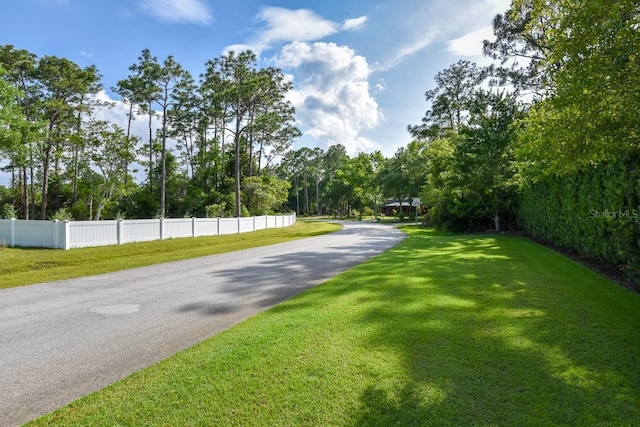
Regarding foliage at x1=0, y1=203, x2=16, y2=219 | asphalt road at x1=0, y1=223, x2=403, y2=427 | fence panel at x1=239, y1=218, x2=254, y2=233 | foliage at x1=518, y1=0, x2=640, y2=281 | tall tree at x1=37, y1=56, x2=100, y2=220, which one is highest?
tall tree at x1=37, y1=56, x2=100, y2=220

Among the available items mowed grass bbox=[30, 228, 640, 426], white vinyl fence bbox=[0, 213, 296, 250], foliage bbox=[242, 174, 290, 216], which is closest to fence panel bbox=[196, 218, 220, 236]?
white vinyl fence bbox=[0, 213, 296, 250]

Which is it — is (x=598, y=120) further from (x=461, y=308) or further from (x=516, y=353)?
(x=516, y=353)

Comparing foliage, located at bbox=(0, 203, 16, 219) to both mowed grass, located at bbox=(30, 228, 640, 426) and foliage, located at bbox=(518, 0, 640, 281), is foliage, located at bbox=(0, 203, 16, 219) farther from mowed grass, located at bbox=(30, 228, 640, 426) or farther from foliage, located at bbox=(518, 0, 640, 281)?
foliage, located at bbox=(518, 0, 640, 281)

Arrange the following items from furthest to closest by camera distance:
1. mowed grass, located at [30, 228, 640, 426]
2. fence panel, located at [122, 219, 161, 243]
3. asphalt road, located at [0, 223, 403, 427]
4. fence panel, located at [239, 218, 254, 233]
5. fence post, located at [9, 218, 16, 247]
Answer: fence panel, located at [239, 218, 254, 233] < fence panel, located at [122, 219, 161, 243] < fence post, located at [9, 218, 16, 247] < asphalt road, located at [0, 223, 403, 427] < mowed grass, located at [30, 228, 640, 426]

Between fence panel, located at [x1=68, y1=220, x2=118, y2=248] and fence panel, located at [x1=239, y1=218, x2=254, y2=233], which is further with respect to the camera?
fence panel, located at [x1=239, y1=218, x2=254, y2=233]

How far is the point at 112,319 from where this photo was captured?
201 inches

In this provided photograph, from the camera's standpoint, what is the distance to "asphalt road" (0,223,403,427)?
3.21m

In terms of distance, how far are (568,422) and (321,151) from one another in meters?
78.1

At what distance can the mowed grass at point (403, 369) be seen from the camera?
2.58 metres

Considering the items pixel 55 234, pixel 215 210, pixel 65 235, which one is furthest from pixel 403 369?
pixel 215 210

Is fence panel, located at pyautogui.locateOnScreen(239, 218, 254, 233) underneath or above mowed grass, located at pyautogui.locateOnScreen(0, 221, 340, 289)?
above

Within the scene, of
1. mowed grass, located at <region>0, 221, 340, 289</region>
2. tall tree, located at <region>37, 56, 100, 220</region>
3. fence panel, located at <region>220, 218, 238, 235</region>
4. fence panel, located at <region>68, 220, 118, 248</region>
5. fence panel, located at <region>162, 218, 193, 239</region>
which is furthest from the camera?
tall tree, located at <region>37, 56, 100, 220</region>

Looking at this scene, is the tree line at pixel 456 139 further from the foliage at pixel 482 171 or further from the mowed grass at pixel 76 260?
the mowed grass at pixel 76 260

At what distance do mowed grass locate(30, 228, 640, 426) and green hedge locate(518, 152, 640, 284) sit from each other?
183 cm
